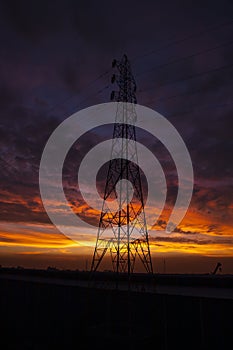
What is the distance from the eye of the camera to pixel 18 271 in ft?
288

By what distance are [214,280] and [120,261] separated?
21.6m

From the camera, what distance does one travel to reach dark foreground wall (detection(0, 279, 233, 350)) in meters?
25.9

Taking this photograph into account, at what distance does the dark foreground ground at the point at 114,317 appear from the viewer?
1025 inches

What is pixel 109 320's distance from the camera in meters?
33.6

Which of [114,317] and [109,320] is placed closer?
[114,317]

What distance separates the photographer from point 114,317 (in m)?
33.4

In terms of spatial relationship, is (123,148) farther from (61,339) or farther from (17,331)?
(17,331)

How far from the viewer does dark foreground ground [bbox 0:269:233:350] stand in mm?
26047

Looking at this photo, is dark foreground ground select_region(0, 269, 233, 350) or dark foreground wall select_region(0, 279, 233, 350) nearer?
dark foreground wall select_region(0, 279, 233, 350)

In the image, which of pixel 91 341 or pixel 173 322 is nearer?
pixel 173 322

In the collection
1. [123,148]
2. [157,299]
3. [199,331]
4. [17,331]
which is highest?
[123,148]

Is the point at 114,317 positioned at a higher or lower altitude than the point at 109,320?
higher

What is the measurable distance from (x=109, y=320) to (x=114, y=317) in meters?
0.74

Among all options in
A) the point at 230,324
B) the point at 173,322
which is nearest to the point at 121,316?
the point at 173,322
